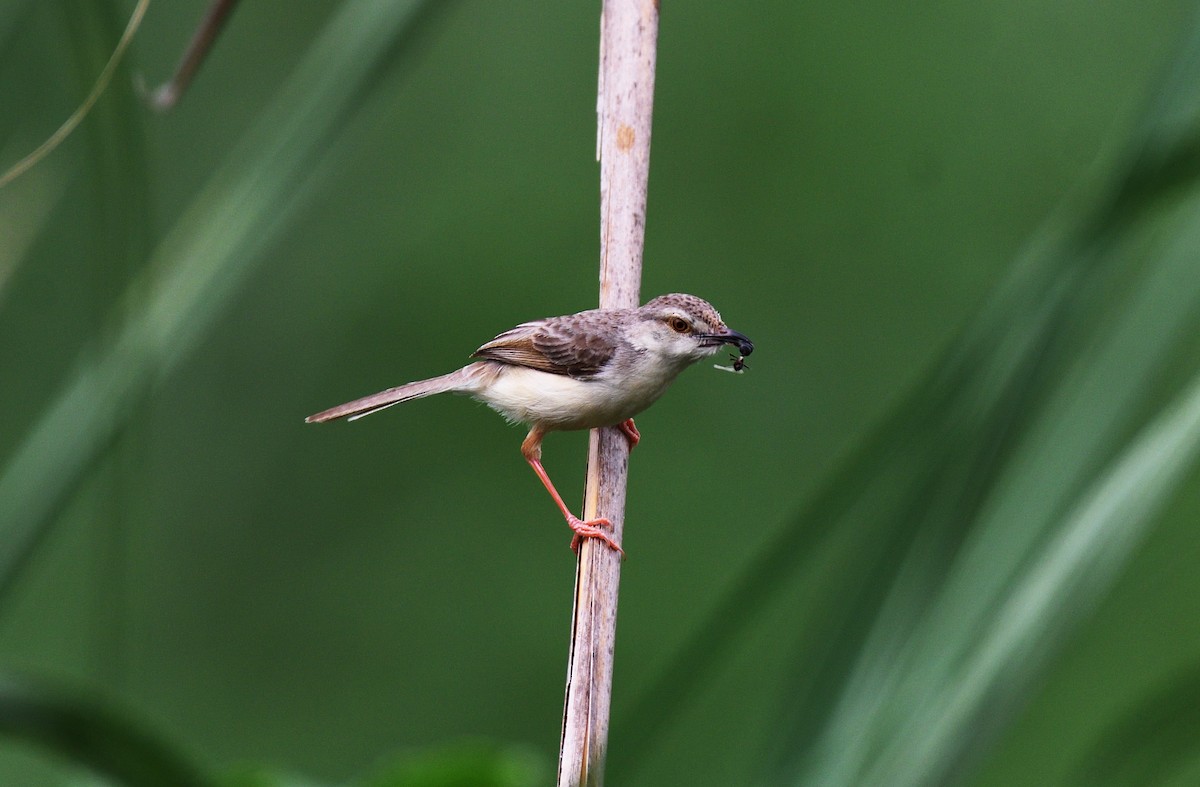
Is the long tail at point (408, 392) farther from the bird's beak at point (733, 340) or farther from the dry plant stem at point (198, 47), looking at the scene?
the dry plant stem at point (198, 47)

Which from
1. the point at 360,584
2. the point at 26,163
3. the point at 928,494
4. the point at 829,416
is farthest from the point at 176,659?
the point at 928,494

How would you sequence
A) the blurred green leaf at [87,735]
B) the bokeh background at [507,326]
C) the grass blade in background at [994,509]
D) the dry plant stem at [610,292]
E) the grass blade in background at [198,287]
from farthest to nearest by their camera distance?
the bokeh background at [507,326] → the dry plant stem at [610,292] → the grass blade in background at [198,287] → the grass blade in background at [994,509] → the blurred green leaf at [87,735]

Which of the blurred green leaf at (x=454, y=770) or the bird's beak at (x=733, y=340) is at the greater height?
the bird's beak at (x=733, y=340)

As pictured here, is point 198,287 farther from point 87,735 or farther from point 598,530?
point 598,530

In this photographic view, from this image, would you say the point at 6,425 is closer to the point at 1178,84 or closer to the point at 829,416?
the point at 829,416

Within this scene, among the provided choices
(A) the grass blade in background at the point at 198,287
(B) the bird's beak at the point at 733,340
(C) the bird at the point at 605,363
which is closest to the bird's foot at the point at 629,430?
(C) the bird at the point at 605,363

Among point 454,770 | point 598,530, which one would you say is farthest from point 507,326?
point 454,770

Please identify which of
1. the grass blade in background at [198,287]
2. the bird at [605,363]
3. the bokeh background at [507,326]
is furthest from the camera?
the bokeh background at [507,326]

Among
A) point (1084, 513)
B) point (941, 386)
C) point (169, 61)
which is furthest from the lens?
point (169, 61)
